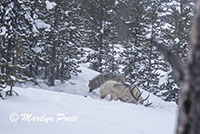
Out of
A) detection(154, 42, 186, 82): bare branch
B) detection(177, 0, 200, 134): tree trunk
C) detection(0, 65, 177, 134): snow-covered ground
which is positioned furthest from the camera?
detection(0, 65, 177, 134): snow-covered ground

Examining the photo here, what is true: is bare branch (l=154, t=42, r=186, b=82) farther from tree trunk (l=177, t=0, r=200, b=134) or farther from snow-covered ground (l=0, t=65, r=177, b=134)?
snow-covered ground (l=0, t=65, r=177, b=134)

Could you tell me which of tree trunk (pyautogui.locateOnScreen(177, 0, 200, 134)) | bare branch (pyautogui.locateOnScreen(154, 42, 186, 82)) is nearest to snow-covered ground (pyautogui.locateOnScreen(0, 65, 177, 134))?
bare branch (pyautogui.locateOnScreen(154, 42, 186, 82))

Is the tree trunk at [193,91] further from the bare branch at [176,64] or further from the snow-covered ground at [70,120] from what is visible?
the snow-covered ground at [70,120]

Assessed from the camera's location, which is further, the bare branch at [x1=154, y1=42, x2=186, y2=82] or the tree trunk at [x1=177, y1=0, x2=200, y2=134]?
the bare branch at [x1=154, y1=42, x2=186, y2=82]

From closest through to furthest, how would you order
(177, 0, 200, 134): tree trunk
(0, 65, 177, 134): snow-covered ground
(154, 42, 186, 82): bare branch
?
(177, 0, 200, 134): tree trunk
(154, 42, 186, 82): bare branch
(0, 65, 177, 134): snow-covered ground

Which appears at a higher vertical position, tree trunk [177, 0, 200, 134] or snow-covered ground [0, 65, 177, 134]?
tree trunk [177, 0, 200, 134]

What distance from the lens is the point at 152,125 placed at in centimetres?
658

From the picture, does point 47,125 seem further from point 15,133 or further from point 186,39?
point 186,39

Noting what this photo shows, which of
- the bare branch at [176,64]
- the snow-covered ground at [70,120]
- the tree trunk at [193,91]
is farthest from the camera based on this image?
the snow-covered ground at [70,120]

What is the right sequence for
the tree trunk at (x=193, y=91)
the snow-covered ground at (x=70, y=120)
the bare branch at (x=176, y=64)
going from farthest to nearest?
the snow-covered ground at (x=70, y=120), the bare branch at (x=176, y=64), the tree trunk at (x=193, y=91)

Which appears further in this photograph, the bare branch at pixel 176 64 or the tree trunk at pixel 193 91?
the bare branch at pixel 176 64

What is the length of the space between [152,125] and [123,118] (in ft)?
2.39

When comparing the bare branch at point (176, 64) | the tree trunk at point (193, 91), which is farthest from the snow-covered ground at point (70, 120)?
the tree trunk at point (193, 91)

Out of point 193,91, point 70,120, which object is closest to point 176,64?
point 193,91
